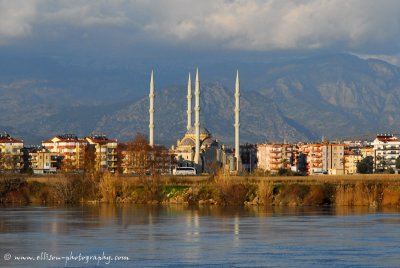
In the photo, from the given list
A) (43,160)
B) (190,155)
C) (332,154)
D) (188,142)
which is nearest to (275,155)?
(332,154)

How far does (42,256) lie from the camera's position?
39.2m

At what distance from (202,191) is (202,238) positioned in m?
30.9

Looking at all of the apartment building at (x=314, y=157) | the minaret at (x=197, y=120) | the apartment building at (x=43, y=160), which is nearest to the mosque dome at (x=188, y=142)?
the minaret at (x=197, y=120)

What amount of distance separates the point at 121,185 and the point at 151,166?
153 feet

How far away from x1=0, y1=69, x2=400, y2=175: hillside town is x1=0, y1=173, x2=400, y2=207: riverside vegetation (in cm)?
3823

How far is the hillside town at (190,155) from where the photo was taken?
449 feet

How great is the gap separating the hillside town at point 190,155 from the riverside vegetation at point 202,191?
3823 cm

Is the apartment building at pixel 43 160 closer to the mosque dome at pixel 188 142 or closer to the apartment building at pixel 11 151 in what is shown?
the apartment building at pixel 11 151

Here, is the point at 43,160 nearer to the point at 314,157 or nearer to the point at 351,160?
the point at 314,157

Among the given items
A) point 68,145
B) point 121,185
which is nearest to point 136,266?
point 121,185

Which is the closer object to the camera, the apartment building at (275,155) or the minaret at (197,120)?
the minaret at (197,120)

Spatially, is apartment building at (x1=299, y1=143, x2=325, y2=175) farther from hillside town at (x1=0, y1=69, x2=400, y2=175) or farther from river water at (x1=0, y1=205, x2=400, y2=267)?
river water at (x1=0, y1=205, x2=400, y2=267)

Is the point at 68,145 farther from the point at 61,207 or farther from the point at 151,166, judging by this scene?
the point at 61,207

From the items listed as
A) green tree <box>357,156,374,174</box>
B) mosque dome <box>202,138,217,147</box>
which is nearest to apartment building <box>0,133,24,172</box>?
mosque dome <box>202,138,217,147</box>
